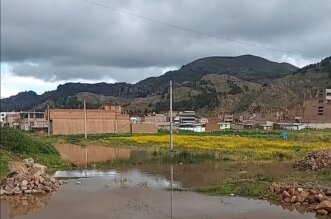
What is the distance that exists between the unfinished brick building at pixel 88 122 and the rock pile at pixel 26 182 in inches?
2068

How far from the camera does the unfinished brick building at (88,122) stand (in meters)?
70.5

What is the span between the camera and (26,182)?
17234 millimetres

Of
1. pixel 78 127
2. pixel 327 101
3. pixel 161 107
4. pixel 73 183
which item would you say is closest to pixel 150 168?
pixel 73 183

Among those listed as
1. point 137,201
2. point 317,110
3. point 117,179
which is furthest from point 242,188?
point 317,110

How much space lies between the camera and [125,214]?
1388cm

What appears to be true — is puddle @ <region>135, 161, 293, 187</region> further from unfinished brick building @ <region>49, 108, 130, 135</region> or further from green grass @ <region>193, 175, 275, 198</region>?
unfinished brick building @ <region>49, 108, 130, 135</region>

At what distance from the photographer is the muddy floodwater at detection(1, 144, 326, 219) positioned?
13.9 meters

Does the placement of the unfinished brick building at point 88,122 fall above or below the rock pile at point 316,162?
above

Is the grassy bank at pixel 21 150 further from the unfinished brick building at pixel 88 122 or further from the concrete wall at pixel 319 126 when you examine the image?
the concrete wall at pixel 319 126

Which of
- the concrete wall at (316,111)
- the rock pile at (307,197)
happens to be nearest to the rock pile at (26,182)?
the rock pile at (307,197)

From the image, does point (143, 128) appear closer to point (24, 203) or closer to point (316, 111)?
point (316, 111)

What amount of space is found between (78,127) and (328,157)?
5265cm

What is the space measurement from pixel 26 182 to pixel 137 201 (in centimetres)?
453

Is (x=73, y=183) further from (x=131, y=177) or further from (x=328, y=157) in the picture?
(x=328, y=157)
